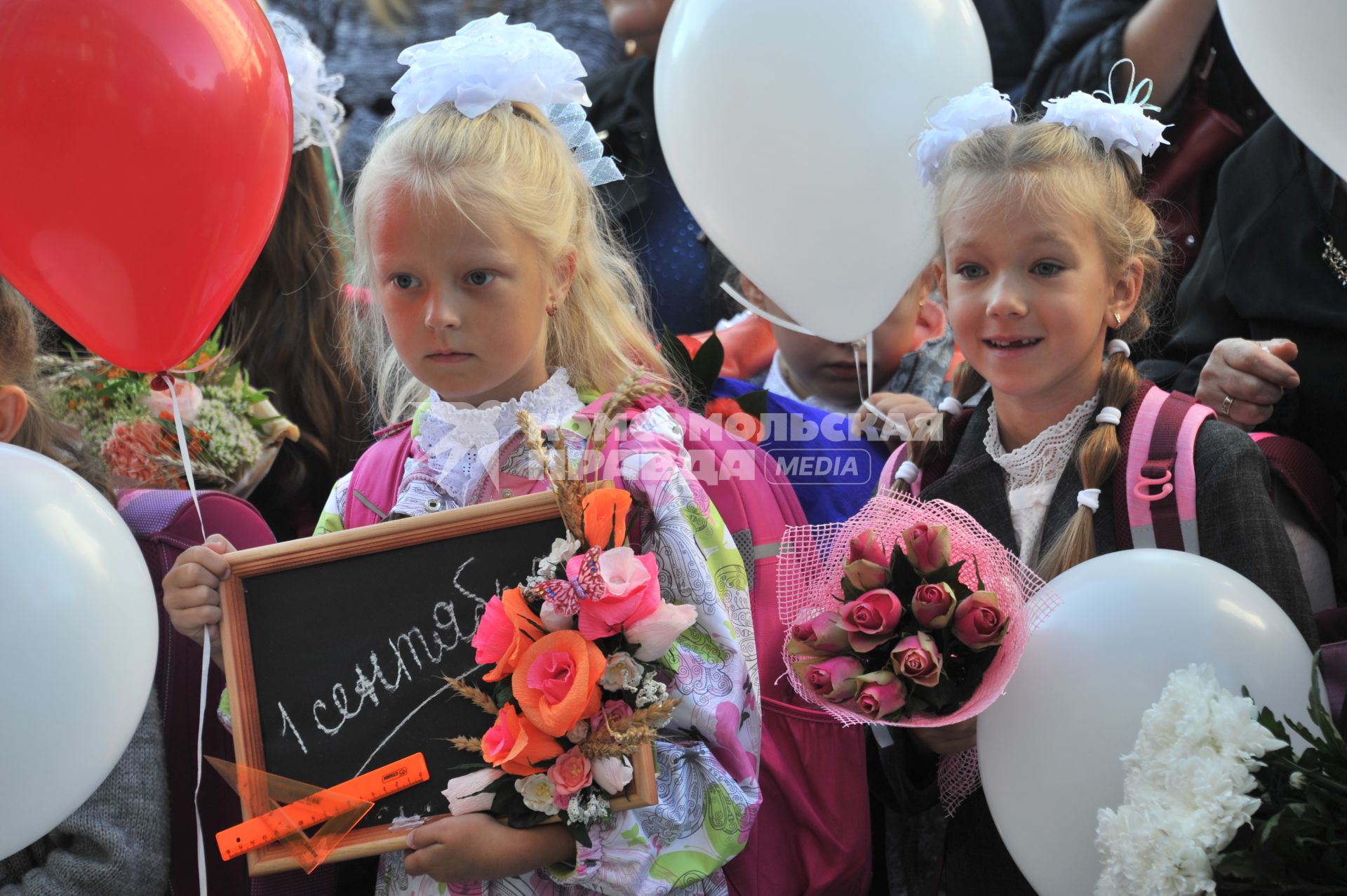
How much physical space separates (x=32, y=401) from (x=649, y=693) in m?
1.29

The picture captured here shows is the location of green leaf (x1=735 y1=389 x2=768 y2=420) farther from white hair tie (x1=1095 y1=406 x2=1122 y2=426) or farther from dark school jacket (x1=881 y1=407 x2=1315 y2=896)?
white hair tie (x1=1095 y1=406 x2=1122 y2=426)

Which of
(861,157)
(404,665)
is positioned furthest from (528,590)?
(861,157)

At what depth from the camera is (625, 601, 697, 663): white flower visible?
5.20ft

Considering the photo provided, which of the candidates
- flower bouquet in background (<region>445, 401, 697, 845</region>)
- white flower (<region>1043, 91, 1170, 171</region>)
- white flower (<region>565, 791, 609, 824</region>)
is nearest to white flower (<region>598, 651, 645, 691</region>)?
flower bouquet in background (<region>445, 401, 697, 845</region>)

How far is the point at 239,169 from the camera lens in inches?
72.1

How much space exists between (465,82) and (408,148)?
0.49ft

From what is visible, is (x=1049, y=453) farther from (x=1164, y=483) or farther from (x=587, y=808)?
(x=587, y=808)

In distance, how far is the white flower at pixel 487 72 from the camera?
2.04 meters

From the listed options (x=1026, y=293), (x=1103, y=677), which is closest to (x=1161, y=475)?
(x=1026, y=293)

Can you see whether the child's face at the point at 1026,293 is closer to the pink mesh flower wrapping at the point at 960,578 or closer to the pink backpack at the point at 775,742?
the pink mesh flower wrapping at the point at 960,578

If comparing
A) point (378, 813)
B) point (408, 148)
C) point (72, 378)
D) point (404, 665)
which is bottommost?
point (72, 378)

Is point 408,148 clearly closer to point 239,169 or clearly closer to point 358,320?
point 239,169

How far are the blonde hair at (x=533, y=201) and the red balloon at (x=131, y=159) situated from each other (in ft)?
0.76

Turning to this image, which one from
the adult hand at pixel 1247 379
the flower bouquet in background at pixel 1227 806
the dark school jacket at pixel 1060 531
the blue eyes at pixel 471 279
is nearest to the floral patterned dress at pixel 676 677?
the blue eyes at pixel 471 279
